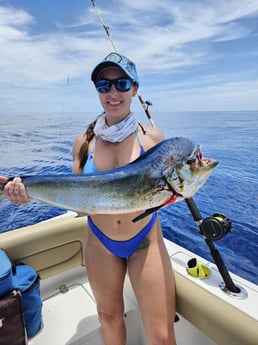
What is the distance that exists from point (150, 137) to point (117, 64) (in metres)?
0.49

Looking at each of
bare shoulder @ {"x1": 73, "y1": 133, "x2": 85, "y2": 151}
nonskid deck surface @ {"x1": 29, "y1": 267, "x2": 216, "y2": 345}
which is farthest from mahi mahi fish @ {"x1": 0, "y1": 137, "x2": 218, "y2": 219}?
nonskid deck surface @ {"x1": 29, "y1": 267, "x2": 216, "y2": 345}

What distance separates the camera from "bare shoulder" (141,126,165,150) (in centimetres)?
175

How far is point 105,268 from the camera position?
1826 mm

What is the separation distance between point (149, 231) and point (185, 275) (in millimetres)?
604

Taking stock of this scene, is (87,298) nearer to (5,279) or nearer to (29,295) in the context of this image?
(29,295)

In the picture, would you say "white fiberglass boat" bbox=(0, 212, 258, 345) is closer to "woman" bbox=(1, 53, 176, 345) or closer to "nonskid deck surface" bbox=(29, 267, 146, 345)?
"nonskid deck surface" bbox=(29, 267, 146, 345)

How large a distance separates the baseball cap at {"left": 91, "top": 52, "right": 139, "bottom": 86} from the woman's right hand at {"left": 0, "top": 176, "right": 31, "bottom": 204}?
772 millimetres

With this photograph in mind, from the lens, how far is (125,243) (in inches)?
68.5

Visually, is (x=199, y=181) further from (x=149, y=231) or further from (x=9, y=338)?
(x=9, y=338)

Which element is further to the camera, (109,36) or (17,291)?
(109,36)

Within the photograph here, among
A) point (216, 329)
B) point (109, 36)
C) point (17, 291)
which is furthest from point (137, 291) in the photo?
point (109, 36)

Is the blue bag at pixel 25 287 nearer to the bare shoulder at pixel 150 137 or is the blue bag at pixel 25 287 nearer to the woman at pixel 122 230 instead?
the woman at pixel 122 230

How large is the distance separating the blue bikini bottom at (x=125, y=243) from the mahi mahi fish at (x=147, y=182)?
1.36 ft

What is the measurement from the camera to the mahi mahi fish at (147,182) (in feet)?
4.20
